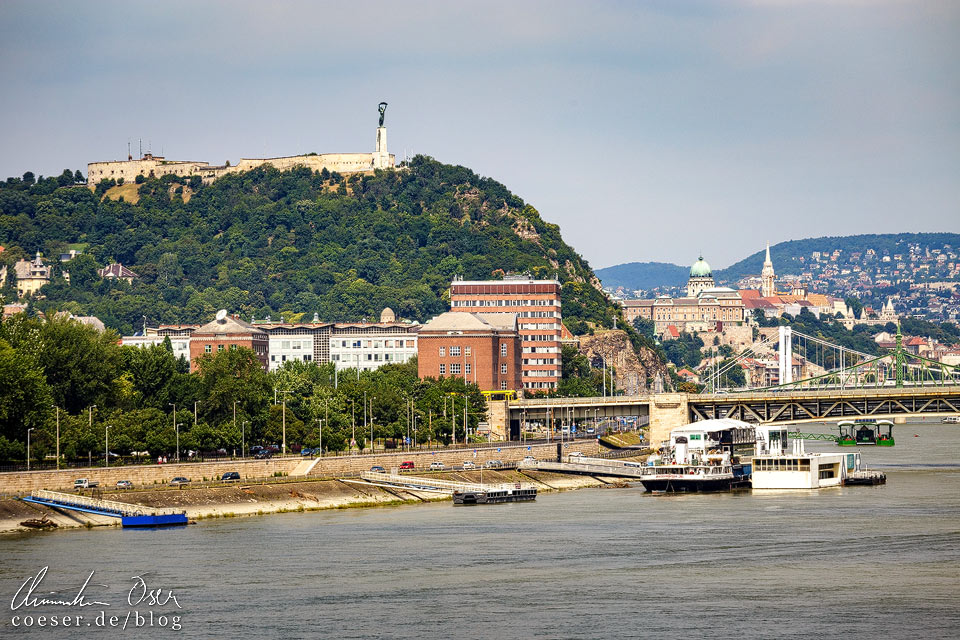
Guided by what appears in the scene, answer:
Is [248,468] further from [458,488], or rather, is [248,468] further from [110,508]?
[110,508]

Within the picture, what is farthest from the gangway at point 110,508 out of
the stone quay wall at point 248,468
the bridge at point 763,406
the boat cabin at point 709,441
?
the bridge at point 763,406

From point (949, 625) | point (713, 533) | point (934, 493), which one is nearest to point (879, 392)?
point (934, 493)

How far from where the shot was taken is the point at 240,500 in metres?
122

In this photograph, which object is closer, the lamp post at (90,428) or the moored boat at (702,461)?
the lamp post at (90,428)

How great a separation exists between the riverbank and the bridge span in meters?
45.5

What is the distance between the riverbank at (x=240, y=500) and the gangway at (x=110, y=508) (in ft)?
1.59

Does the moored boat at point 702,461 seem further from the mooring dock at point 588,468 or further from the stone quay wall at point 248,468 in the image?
the stone quay wall at point 248,468

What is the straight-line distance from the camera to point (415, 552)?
3868 inches

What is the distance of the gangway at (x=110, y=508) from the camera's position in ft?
366

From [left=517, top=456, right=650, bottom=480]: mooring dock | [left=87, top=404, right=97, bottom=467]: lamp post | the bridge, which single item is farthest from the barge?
the bridge

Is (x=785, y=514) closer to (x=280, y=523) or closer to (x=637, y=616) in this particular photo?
(x=280, y=523)

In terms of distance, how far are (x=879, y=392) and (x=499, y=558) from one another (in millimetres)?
73490

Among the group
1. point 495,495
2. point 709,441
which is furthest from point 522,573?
point 709,441

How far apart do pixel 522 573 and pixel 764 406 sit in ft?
293
